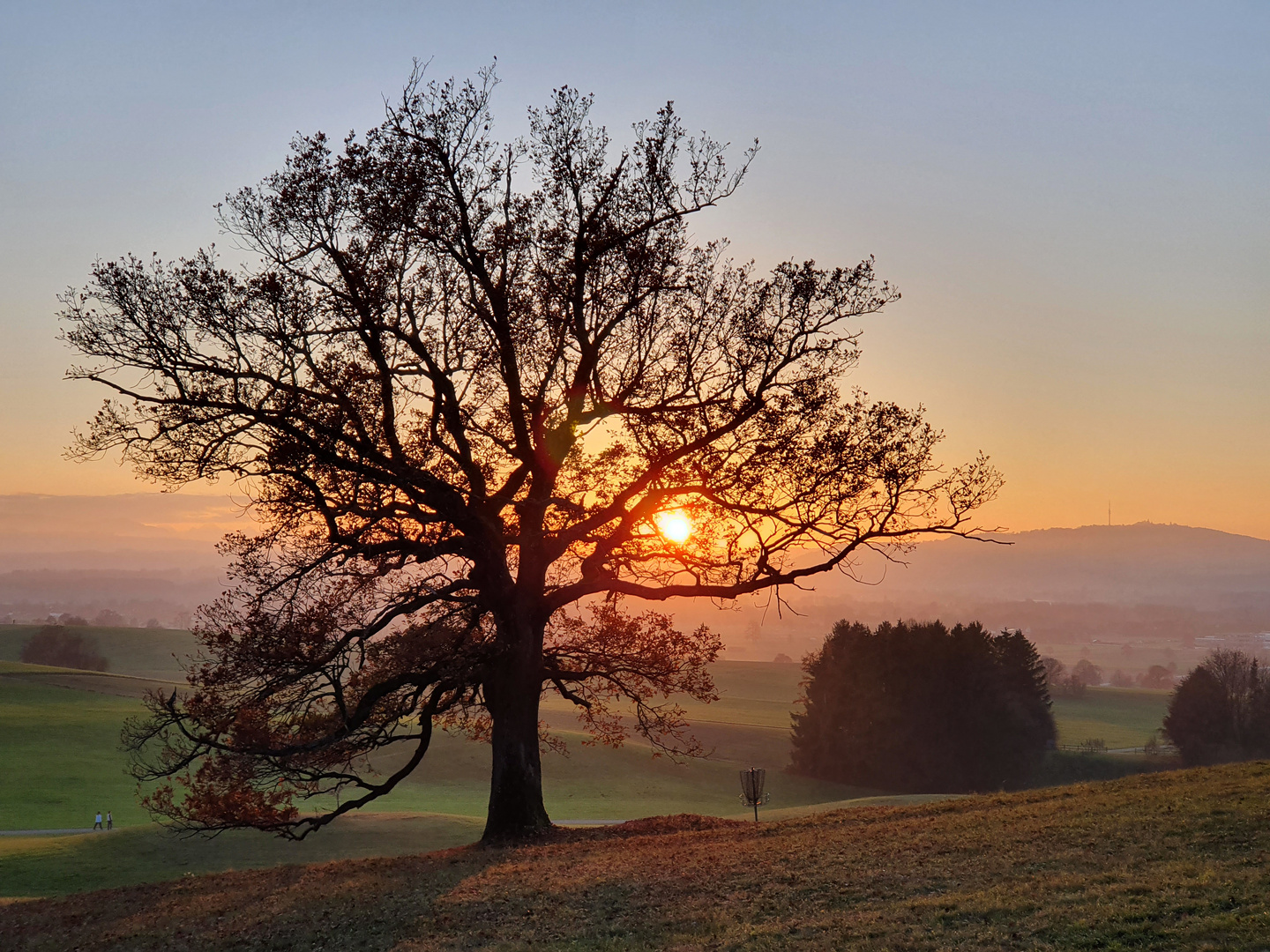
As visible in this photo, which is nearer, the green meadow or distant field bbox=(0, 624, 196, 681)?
the green meadow

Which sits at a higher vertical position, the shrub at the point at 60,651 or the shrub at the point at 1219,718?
the shrub at the point at 60,651

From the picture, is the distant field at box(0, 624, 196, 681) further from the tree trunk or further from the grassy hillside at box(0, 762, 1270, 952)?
the grassy hillside at box(0, 762, 1270, 952)

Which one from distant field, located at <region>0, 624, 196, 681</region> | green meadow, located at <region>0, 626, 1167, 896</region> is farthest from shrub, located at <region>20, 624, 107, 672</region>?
green meadow, located at <region>0, 626, 1167, 896</region>

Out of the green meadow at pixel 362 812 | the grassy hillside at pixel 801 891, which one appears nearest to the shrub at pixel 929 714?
the green meadow at pixel 362 812

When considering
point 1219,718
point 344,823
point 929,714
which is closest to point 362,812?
point 344,823

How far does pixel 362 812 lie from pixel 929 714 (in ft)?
140

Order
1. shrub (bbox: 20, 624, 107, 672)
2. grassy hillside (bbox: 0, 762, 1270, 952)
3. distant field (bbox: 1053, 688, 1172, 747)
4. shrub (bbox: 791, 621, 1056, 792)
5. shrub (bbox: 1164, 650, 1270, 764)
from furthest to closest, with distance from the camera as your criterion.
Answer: shrub (bbox: 20, 624, 107, 672)
distant field (bbox: 1053, 688, 1172, 747)
shrub (bbox: 1164, 650, 1270, 764)
shrub (bbox: 791, 621, 1056, 792)
grassy hillside (bbox: 0, 762, 1270, 952)

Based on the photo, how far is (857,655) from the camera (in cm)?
7562

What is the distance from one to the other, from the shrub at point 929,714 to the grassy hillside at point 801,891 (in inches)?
2173

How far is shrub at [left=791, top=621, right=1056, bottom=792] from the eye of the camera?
71.1 meters

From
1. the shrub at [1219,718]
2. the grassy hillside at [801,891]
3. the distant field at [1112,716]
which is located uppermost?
the grassy hillside at [801,891]

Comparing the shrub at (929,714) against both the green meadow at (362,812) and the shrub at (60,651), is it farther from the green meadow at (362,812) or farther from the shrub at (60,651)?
the shrub at (60,651)

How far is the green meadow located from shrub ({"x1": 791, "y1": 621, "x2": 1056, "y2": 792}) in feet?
10.5

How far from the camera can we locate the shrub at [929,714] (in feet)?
233
